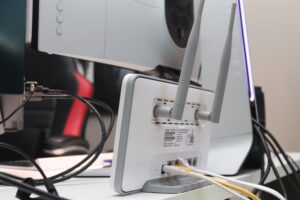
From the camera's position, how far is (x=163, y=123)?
490 mm

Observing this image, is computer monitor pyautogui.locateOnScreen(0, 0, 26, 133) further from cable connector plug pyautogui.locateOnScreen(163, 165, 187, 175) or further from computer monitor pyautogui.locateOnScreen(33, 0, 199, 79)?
cable connector plug pyautogui.locateOnScreen(163, 165, 187, 175)

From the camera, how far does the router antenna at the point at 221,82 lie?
1.73 ft

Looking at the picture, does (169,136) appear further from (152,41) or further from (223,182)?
(152,41)

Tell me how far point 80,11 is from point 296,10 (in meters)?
1.36

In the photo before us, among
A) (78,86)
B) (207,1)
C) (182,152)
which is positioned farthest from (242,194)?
(78,86)

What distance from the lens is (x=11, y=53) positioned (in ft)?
1.69

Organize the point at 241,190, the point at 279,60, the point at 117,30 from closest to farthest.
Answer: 1. the point at 241,190
2. the point at 117,30
3. the point at 279,60

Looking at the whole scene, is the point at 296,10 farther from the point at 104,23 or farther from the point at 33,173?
the point at 33,173

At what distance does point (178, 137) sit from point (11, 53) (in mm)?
260

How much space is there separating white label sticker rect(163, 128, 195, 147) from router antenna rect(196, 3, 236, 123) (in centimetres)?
3

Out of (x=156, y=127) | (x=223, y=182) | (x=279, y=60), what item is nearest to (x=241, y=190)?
(x=223, y=182)

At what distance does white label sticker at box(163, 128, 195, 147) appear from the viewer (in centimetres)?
50

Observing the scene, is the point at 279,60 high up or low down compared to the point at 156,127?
up

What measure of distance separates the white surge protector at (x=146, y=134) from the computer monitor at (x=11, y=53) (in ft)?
0.58
